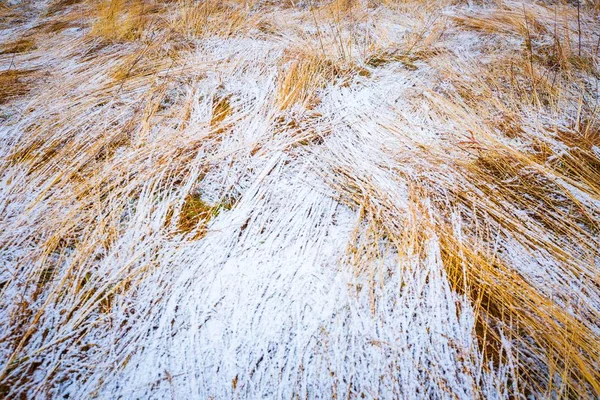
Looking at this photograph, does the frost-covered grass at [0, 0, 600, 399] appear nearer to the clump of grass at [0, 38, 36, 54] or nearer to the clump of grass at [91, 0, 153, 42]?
the clump of grass at [0, 38, 36, 54]

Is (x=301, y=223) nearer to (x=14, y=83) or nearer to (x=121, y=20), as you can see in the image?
(x=14, y=83)

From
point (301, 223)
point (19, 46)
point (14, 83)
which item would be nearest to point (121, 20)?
point (19, 46)

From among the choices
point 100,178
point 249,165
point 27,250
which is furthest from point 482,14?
point 27,250

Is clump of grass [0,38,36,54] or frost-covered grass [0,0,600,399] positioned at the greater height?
clump of grass [0,38,36,54]

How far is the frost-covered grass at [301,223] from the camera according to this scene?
64cm

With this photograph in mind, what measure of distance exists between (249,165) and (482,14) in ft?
7.50

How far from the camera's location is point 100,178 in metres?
1.00

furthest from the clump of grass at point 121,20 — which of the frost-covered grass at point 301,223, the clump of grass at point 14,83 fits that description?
the clump of grass at point 14,83

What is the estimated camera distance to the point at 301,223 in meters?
0.91

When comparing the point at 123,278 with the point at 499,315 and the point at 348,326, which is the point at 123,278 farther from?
the point at 499,315

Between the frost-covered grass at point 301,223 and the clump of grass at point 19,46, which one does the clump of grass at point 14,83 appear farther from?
the clump of grass at point 19,46

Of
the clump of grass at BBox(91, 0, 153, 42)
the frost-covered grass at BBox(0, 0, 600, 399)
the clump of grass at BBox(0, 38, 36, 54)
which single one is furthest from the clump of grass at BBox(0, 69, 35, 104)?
the clump of grass at BBox(91, 0, 153, 42)

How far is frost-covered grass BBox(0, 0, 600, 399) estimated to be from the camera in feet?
2.11

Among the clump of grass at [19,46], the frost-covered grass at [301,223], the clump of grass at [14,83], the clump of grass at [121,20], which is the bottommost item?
the frost-covered grass at [301,223]
